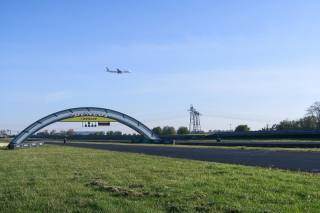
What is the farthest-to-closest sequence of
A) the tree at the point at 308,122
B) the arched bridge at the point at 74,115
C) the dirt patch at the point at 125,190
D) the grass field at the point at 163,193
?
the tree at the point at 308,122 → the arched bridge at the point at 74,115 → the dirt patch at the point at 125,190 → the grass field at the point at 163,193

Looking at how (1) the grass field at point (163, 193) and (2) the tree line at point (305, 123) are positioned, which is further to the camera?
(2) the tree line at point (305, 123)

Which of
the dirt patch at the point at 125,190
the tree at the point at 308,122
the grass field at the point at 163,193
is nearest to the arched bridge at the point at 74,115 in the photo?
the tree at the point at 308,122

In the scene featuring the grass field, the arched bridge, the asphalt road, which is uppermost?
the arched bridge

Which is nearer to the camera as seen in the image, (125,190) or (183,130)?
(125,190)

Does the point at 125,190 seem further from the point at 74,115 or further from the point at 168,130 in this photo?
the point at 168,130

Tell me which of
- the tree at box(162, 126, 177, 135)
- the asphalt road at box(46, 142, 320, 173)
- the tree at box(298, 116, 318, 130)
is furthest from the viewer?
the tree at box(162, 126, 177, 135)

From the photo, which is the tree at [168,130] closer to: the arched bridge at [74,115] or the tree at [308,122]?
the tree at [308,122]

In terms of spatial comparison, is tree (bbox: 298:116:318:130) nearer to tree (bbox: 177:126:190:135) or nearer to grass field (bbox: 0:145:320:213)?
tree (bbox: 177:126:190:135)

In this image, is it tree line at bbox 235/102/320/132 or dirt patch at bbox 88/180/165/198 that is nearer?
dirt patch at bbox 88/180/165/198

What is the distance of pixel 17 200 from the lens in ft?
44.2

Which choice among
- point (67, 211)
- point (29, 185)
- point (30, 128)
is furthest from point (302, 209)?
point (30, 128)

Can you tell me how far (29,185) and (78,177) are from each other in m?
2.31

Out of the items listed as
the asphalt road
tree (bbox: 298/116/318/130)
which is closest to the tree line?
tree (bbox: 298/116/318/130)

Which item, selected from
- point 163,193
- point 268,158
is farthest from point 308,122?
point 163,193
